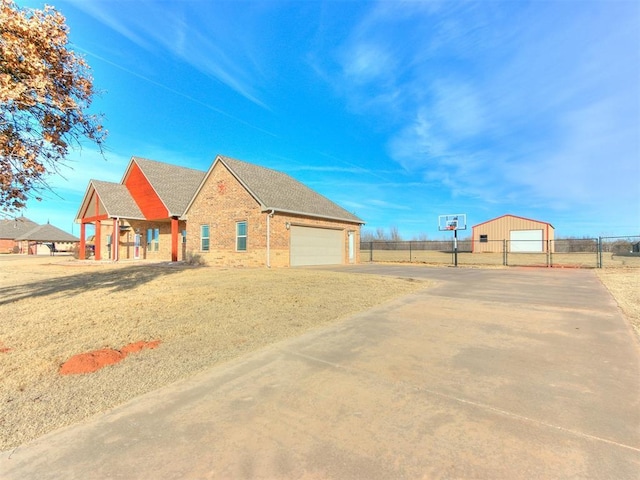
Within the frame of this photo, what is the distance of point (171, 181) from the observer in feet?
78.1

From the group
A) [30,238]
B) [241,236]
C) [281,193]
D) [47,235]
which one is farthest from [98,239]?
[47,235]

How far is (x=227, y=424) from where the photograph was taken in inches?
109

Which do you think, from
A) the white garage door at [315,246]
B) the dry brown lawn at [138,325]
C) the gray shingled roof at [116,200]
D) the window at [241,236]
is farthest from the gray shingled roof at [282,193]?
the gray shingled roof at [116,200]

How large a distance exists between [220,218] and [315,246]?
5.54 m

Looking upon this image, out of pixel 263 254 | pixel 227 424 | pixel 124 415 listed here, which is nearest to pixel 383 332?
pixel 227 424

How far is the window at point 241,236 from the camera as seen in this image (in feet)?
57.5

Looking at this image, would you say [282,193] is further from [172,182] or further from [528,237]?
[528,237]

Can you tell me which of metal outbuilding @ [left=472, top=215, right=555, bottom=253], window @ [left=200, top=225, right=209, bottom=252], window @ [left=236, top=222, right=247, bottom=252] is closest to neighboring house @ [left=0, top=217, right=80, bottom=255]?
window @ [left=200, top=225, right=209, bottom=252]

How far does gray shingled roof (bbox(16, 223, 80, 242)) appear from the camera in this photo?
48.8m

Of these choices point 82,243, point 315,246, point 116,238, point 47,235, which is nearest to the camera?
point 315,246

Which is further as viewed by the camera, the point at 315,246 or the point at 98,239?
the point at 98,239

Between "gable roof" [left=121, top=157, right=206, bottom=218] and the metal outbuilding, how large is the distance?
31324 mm

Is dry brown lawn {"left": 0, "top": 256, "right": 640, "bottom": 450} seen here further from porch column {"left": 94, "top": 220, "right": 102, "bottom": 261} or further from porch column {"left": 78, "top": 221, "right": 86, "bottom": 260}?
A: porch column {"left": 78, "top": 221, "right": 86, "bottom": 260}

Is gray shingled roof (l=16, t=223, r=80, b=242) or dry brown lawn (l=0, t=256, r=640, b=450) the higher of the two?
gray shingled roof (l=16, t=223, r=80, b=242)
